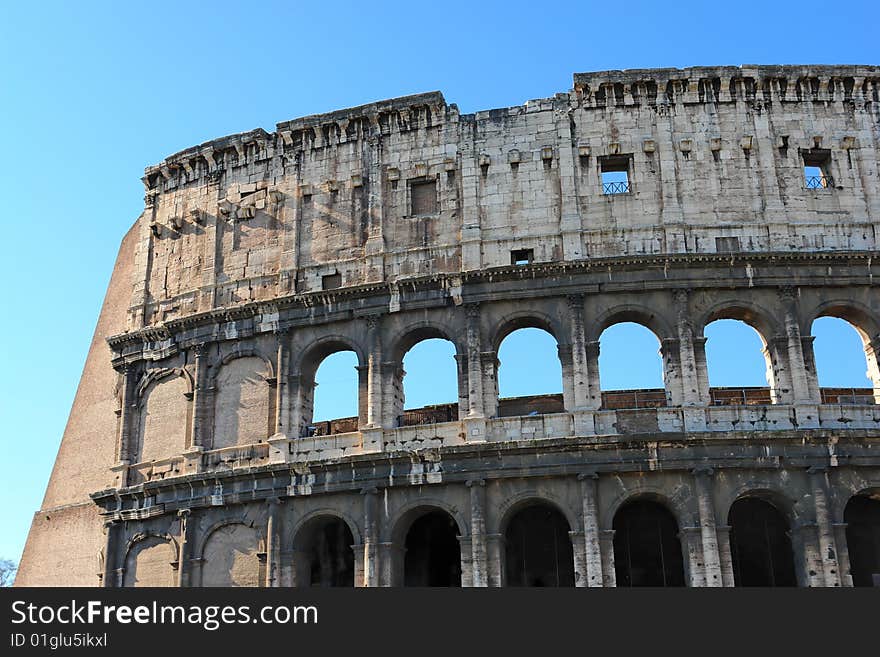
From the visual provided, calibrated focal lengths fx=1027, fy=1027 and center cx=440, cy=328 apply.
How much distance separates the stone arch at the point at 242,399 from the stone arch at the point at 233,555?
6.76ft

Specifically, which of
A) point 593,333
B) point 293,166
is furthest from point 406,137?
point 593,333

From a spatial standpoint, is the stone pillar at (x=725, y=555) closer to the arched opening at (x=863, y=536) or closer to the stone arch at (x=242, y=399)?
the arched opening at (x=863, y=536)

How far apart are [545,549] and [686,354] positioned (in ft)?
17.4

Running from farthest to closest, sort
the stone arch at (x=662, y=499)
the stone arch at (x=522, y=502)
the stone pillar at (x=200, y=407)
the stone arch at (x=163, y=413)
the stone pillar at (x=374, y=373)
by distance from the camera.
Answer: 1. the stone arch at (x=163, y=413)
2. the stone pillar at (x=200, y=407)
3. the stone pillar at (x=374, y=373)
4. the stone arch at (x=522, y=502)
5. the stone arch at (x=662, y=499)

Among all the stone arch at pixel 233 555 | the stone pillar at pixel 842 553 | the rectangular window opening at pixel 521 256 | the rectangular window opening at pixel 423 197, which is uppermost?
the rectangular window opening at pixel 423 197

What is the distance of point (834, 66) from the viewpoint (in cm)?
2408

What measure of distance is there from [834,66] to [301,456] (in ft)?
50.4

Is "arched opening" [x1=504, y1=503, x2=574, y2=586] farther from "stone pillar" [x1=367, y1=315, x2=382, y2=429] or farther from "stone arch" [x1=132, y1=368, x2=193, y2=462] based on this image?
"stone arch" [x1=132, y1=368, x2=193, y2=462]

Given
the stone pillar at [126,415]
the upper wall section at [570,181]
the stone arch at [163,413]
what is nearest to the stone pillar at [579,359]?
the upper wall section at [570,181]

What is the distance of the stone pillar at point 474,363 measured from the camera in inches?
880

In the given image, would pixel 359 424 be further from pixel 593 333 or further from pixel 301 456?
pixel 593 333

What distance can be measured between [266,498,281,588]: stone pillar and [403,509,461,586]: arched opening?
2.95m

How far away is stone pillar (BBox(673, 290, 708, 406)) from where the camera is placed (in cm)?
2175

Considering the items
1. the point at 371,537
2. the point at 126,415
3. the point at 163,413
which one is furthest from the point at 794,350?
the point at 126,415
